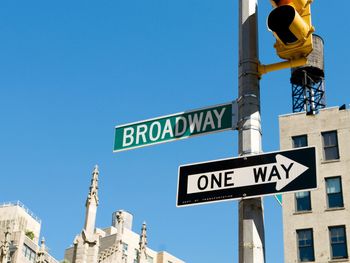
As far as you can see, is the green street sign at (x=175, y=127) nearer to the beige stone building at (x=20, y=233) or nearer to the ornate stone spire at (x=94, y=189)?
the ornate stone spire at (x=94, y=189)

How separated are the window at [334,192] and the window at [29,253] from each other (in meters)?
36.5

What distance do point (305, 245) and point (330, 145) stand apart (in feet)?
23.1

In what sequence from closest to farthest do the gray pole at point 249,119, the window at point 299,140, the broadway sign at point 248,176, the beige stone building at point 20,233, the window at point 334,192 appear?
the gray pole at point 249,119, the broadway sign at point 248,176, the window at point 334,192, the window at point 299,140, the beige stone building at point 20,233

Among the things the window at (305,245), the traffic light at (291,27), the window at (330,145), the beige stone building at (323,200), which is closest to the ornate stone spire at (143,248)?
the beige stone building at (323,200)

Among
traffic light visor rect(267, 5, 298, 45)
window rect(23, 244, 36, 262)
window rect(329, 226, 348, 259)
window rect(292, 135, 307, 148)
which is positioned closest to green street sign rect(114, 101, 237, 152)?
traffic light visor rect(267, 5, 298, 45)

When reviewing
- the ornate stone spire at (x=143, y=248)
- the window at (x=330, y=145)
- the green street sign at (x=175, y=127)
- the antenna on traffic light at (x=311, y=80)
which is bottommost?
the green street sign at (x=175, y=127)

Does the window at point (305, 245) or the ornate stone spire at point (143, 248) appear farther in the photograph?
the window at point (305, 245)

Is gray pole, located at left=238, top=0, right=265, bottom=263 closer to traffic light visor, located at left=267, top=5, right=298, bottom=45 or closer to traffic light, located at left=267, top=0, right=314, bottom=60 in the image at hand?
traffic light, located at left=267, top=0, right=314, bottom=60

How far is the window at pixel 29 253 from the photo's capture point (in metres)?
65.2

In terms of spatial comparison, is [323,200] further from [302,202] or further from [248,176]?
[248,176]

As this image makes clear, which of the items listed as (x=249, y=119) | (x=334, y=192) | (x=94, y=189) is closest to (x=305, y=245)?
(x=334, y=192)

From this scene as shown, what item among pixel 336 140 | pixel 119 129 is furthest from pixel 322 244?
pixel 119 129

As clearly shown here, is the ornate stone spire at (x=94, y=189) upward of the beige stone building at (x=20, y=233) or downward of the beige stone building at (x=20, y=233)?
downward

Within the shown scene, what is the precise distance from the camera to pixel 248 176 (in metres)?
7.09
